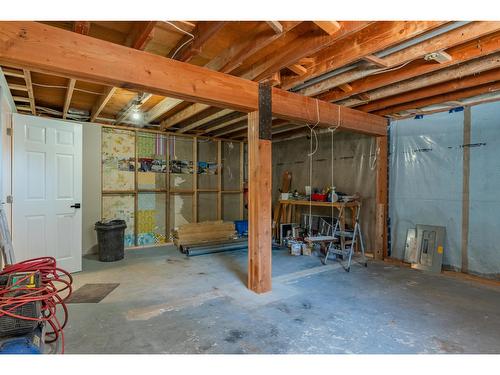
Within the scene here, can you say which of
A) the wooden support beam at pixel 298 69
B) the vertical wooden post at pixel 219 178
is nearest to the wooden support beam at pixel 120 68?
the wooden support beam at pixel 298 69

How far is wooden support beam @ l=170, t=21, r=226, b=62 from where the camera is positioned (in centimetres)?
212

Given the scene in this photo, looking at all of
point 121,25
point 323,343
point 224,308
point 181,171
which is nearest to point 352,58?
point 121,25

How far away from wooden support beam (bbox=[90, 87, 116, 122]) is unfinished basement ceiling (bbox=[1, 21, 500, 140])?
4 centimetres

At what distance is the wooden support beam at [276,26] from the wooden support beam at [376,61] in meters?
0.92

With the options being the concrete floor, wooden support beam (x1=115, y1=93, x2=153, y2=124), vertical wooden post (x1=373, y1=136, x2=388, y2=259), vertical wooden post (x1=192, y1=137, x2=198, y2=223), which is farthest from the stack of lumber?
vertical wooden post (x1=373, y1=136, x2=388, y2=259)

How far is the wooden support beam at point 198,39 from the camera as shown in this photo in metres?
2.12

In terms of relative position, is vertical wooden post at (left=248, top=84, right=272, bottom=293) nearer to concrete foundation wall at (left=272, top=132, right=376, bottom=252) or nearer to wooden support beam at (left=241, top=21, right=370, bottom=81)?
wooden support beam at (left=241, top=21, right=370, bottom=81)

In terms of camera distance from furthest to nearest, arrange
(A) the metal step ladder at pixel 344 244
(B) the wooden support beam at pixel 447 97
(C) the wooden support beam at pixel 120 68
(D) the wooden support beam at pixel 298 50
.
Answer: (A) the metal step ladder at pixel 344 244 → (B) the wooden support beam at pixel 447 97 → (D) the wooden support beam at pixel 298 50 → (C) the wooden support beam at pixel 120 68

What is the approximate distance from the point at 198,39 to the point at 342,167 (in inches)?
154

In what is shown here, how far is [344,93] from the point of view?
→ 3584mm

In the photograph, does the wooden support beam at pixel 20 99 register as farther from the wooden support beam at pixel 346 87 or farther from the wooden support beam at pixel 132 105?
the wooden support beam at pixel 346 87

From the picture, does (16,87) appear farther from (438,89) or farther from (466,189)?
(466,189)

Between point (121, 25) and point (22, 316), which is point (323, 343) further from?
point (121, 25)

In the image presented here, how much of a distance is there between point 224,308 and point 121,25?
2.72 metres
